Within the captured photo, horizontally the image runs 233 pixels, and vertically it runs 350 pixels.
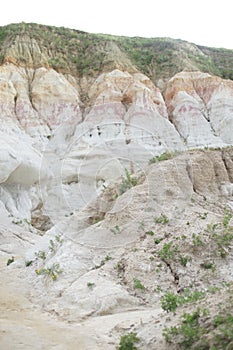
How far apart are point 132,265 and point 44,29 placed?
105ft

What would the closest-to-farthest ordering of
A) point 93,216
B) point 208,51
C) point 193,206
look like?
point 193,206, point 93,216, point 208,51

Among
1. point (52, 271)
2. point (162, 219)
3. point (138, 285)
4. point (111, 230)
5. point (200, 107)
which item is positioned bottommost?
point (200, 107)

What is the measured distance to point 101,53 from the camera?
3484 cm

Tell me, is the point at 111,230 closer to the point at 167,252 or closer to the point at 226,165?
the point at 167,252

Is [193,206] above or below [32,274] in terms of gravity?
above

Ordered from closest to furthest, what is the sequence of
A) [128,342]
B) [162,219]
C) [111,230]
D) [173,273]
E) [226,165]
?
[128,342] → [173,273] → [162,219] → [111,230] → [226,165]

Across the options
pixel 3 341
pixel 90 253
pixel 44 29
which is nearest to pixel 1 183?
pixel 90 253

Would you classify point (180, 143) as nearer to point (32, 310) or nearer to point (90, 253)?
point (90, 253)

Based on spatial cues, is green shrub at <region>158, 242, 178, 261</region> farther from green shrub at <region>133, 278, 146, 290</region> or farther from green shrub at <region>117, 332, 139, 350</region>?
green shrub at <region>117, 332, 139, 350</region>

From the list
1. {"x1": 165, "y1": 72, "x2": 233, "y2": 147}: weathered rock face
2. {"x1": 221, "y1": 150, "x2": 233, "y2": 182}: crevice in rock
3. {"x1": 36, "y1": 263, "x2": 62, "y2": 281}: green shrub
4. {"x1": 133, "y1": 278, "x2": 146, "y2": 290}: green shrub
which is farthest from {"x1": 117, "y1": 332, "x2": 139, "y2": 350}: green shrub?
{"x1": 165, "y1": 72, "x2": 233, "y2": 147}: weathered rock face

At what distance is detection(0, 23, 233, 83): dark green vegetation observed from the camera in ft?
106

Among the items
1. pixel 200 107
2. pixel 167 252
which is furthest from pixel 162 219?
pixel 200 107

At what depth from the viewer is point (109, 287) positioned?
6.53 meters

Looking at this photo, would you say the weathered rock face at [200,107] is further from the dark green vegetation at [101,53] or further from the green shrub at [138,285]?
the green shrub at [138,285]
